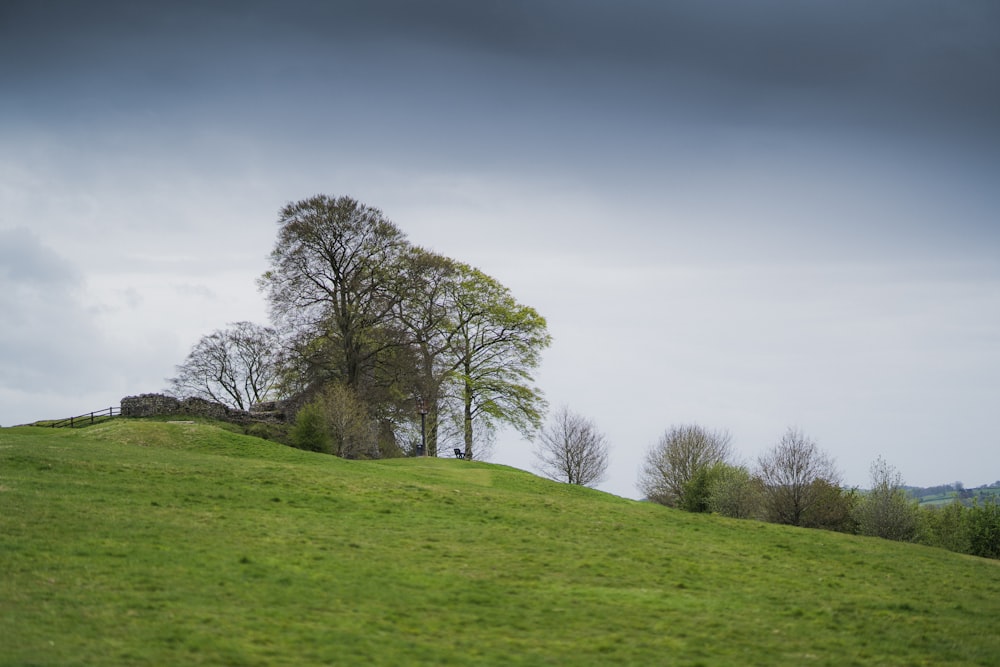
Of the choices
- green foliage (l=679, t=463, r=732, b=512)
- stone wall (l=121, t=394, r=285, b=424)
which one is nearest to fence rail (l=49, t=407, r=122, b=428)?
stone wall (l=121, t=394, r=285, b=424)

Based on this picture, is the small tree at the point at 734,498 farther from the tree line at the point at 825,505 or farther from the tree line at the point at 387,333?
the tree line at the point at 387,333

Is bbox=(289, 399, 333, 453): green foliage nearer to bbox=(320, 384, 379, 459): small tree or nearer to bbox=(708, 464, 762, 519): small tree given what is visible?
bbox=(320, 384, 379, 459): small tree

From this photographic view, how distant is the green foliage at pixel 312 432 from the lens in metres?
41.2

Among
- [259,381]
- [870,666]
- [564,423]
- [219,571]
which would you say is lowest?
[870,666]

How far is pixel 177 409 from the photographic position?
4750cm

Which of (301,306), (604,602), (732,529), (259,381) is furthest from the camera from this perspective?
(259,381)

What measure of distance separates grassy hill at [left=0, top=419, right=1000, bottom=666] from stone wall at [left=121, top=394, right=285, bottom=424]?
19.7m

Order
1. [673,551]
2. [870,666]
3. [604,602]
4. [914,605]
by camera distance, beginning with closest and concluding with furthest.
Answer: [870,666] → [604,602] → [914,605] → [673,551]

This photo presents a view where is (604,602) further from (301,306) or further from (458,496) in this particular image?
(301,306)

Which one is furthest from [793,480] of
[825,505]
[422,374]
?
[422,374]

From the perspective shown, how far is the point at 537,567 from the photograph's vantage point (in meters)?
16.9

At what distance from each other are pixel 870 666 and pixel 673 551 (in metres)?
8.95

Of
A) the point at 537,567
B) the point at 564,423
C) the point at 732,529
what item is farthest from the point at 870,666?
the point at 564,423

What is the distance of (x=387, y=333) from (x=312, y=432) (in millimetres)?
10910
